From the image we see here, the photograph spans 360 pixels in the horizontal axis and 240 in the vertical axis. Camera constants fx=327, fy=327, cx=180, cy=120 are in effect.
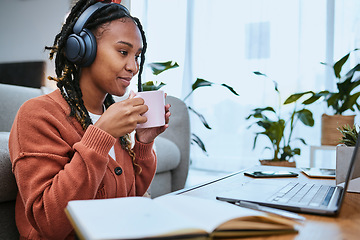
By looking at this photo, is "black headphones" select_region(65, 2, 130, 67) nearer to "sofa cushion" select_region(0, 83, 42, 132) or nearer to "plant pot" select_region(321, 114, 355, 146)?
"sofa cushion" select_region(0, 83, 42, 132)

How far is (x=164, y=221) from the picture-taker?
342mm

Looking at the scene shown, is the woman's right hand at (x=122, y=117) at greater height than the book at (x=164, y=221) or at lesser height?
greater

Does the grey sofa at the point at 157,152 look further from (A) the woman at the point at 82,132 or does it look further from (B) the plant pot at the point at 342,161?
(B) the plant pot at the point at 342,161

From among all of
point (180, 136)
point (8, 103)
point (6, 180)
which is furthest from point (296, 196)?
point (180, 136)

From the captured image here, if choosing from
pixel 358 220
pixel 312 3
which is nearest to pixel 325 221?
pixel 358 220

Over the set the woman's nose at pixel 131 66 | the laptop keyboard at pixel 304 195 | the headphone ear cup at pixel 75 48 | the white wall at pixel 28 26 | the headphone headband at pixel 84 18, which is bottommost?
the laptop keyboard at pixel 304 195

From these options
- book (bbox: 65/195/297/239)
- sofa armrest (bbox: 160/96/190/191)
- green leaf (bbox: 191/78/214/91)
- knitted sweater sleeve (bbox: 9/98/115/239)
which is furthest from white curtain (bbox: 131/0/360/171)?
book (bbox: 65/195/297/239)

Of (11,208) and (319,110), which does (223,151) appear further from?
Answer: (11,208)

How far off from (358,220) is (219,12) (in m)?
2.92

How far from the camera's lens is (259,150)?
2947 mm

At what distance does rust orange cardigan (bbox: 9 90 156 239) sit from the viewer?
66 cm

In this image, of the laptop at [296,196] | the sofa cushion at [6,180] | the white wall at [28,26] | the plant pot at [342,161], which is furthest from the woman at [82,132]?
the white wall at [28,26]

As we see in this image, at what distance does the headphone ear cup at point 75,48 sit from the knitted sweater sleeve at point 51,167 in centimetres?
17

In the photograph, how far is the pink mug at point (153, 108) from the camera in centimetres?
73
